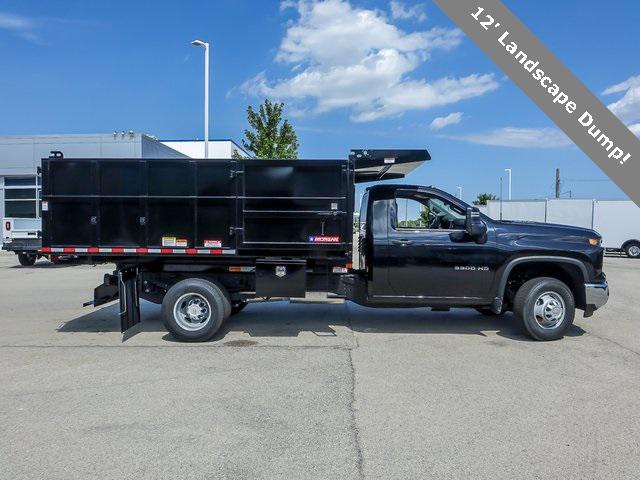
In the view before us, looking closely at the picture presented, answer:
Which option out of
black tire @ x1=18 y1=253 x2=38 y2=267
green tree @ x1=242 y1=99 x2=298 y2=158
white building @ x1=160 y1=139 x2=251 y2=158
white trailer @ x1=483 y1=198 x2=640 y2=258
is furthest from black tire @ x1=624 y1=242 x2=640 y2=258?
white building @ x1=160 y1=139 x2=251 y2=158

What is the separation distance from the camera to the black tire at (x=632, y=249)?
2584 cm

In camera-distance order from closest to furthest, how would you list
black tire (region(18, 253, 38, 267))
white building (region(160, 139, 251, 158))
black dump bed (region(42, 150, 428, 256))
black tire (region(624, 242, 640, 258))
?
black dump bed (region(42, 150, 428, 256)), black tire (region(18, 253, 38, 267)), black tire (region(624, 242, 640, 258)), white building (region(160, 139, 251, 158))

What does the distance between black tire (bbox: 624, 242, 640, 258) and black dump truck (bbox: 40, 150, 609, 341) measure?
862 inches

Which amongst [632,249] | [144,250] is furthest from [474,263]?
[632,249]

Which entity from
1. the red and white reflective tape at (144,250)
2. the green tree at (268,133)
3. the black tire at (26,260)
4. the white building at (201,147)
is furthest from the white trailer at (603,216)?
the white building at (201,147)

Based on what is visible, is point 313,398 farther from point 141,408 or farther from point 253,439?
point 141,408

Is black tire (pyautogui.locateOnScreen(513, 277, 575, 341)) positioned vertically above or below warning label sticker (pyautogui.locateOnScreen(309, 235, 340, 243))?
below

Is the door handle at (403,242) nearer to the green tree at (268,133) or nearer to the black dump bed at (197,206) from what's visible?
the black dump bed at (197,206)

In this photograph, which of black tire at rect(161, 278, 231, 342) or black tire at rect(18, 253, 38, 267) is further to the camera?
black tire at rect(18, 253, 38, 267)

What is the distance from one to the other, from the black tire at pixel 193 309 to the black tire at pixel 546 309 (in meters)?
4.13

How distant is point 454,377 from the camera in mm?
5562

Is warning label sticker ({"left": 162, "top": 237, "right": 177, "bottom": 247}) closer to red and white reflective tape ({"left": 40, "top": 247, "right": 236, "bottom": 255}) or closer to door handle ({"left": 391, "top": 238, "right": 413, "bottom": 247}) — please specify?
red and white reflective tape ({"left": 40, "top": 247, "right": 236, "bottom": 255})

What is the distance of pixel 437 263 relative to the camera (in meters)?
7.19

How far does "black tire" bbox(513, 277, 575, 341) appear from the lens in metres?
7.10
